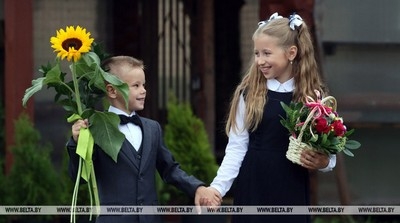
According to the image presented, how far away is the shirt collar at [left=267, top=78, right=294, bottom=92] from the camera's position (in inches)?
219

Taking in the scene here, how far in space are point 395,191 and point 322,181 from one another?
59 cm

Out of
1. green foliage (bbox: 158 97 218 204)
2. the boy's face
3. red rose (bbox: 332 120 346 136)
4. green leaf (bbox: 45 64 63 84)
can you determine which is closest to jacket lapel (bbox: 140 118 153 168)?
the boy's face

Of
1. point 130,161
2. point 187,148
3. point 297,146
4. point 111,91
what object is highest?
point 111,91

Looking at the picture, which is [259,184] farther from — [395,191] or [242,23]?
[242,23]

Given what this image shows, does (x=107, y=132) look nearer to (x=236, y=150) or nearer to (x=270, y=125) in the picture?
(x=236, y=150)

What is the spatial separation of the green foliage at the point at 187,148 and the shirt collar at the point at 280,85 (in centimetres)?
324

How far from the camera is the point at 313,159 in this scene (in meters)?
5.33

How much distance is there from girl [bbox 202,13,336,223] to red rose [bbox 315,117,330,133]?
172 mm

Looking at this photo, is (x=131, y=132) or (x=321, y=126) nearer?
(x=321, y=126)

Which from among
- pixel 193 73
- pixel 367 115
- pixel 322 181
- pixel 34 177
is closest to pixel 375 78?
pixel 367 115

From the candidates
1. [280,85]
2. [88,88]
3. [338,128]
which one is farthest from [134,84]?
[338,128]

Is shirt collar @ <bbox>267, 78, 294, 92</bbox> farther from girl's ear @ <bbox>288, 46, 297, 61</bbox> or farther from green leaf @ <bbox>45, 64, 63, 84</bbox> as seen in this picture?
green leaf @ <bbox>45, 64, 63, 84</bbox>

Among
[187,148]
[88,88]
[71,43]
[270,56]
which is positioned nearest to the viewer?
[71,43]

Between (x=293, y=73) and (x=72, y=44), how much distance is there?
3.68 ft
